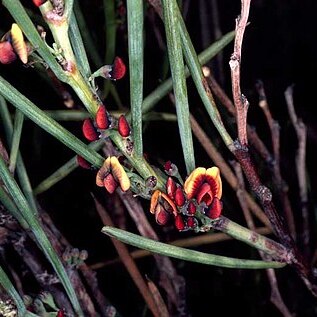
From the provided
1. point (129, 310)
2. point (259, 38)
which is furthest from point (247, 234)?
point (259, 38)

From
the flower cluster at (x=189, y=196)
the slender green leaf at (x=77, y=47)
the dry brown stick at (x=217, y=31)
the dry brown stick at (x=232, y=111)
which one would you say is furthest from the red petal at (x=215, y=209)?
the dry brown stick at (x=217, y=31)

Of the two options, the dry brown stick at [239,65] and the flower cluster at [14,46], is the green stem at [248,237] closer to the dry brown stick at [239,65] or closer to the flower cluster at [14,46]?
the dry brown stick at [239,65]

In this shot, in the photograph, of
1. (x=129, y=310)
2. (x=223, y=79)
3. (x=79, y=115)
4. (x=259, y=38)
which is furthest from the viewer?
(x=259, y=38)

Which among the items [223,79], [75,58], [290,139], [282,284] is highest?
[75,58]

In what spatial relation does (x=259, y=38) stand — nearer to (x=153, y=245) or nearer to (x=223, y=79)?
(x=223, y=79)

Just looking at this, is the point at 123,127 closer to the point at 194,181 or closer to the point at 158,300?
the point at 194,181

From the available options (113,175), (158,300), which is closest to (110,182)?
(113,175)

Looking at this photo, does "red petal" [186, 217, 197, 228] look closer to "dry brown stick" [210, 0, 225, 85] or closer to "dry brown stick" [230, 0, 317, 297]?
"dry brown stick" [230, 0, 317, 297]
